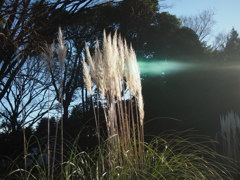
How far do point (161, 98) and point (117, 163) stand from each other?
24.0ft

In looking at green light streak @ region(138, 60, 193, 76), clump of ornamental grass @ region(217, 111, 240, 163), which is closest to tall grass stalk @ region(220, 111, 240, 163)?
clump of ornamental grass @ region(217, 111, 240, 163)

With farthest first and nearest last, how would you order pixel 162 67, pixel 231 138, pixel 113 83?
pixel 162 67 < pixel 231 138 < pixel 113 83

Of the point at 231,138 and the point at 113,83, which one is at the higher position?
the point at 113,83

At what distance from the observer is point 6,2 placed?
4383 mm

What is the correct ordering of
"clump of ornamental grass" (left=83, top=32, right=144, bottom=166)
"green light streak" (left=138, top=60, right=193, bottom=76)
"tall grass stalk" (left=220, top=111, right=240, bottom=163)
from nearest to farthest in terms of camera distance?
"clump of ornamental grass" (left=83, top=32, right=144, bottom=166)
"tall grass stalk" (left=220, top=111, right=240, bottom=163)
"green light streak" (left=138, top=60, right=193, bottom=76)

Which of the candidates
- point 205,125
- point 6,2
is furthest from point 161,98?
point 6,2

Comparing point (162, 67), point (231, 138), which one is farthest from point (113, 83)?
point (162, 67)

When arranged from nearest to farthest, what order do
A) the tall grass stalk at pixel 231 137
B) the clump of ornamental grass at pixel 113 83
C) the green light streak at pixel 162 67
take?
the clump of ornamental grass at pixel 113 83 < the tall grass stalk at pixel 231 137 < the green light streak at pixel 162 67

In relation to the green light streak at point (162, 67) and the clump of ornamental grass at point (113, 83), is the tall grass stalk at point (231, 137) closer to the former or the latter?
the clump of ornamental grass at point (113, 83)

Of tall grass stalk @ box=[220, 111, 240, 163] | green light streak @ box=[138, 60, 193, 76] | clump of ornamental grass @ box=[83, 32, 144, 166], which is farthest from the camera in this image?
green light streak @ box=[138, 60, 193, 76]

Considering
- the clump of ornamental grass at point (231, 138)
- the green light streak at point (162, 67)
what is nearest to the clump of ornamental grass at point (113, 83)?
the clump of ornamental grass at point (231, 138)

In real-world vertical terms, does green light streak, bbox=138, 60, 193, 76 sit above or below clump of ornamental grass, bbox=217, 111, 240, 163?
above

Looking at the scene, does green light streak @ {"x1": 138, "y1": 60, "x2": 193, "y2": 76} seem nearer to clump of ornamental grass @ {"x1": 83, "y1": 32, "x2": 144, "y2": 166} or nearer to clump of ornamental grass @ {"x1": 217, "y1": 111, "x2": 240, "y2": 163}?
clump of ornamental grass @ {"x1": 217, "y1": 111, "x2": 240, "y2": 163}

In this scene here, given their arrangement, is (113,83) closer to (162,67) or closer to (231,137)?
(231,137)
